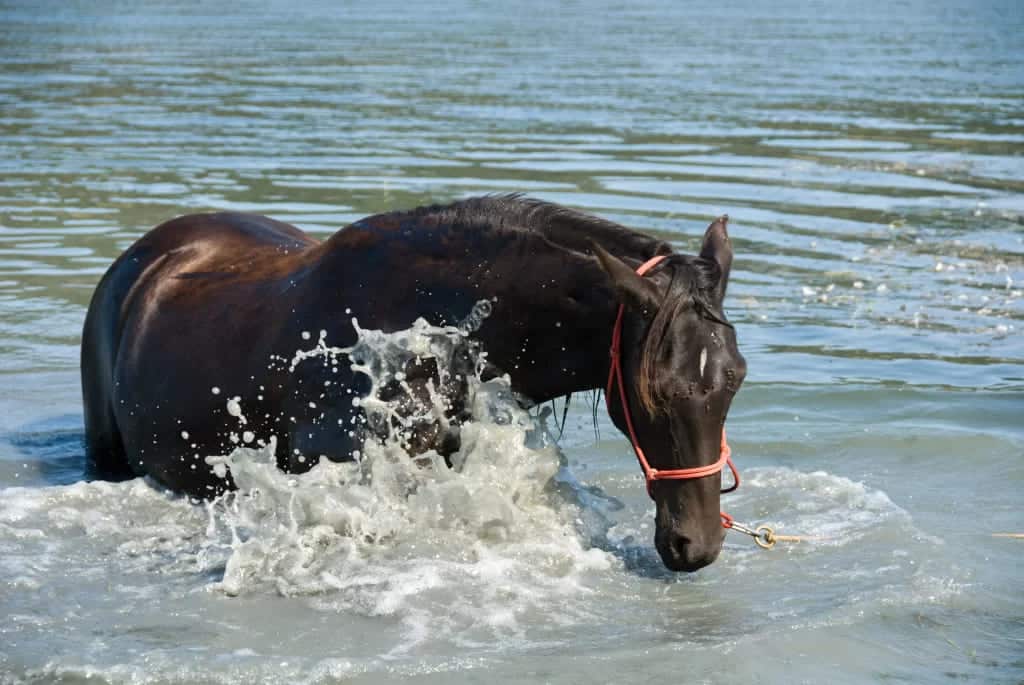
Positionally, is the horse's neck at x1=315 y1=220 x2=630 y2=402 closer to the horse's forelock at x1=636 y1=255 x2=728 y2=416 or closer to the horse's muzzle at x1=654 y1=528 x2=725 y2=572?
the horse's forelock at x1=636 y1=255 x2=728 y2=416

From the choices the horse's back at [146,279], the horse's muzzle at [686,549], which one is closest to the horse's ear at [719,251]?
the horse's muzzle at [686,549]

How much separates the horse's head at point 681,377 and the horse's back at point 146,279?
2226mm

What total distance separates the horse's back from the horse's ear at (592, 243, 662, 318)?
7.26ft

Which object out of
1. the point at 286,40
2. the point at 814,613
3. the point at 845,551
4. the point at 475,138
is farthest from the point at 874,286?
the point at 286,40

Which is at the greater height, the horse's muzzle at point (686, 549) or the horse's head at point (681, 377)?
the horse's head at point (681, 377)

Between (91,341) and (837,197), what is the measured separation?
30.3 feet

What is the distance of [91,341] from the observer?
6.99m

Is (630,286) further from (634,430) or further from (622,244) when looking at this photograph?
(634,430)

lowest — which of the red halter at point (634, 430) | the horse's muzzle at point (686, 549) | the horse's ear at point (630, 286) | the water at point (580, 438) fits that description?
the water at point (580, 438)

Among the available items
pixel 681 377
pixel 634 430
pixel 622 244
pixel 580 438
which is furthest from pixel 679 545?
pixel 580 438

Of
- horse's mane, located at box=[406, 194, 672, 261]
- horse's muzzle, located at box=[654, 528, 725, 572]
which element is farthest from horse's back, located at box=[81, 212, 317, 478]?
horse's muzzle, located at box=[654, 528, 725, 572]

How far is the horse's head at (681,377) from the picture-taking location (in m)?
4.81

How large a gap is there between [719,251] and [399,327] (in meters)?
1.25

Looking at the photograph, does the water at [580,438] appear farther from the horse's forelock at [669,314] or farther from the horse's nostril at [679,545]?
the horse's forelock at [669,314]
